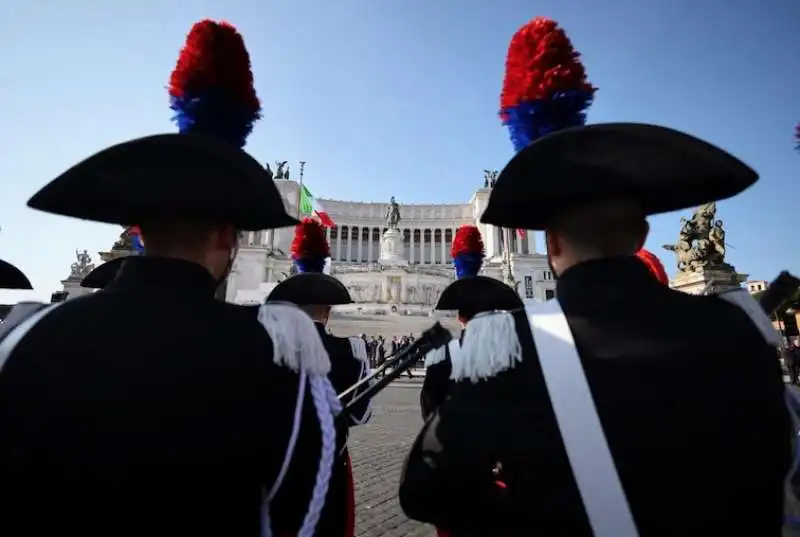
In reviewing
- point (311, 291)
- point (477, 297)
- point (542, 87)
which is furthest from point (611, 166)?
point (311, 291)

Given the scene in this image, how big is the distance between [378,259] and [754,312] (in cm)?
6495

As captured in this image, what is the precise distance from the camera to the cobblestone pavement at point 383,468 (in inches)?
168

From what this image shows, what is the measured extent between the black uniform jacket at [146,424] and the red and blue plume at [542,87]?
1574 mm

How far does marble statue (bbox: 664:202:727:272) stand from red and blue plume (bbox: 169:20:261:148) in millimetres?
18938

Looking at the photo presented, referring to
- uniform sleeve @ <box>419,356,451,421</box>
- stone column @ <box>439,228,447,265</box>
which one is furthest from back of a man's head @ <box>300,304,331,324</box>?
stone column @ <box>439,228,447,265</box>

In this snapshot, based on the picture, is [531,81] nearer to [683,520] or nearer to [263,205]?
[263,205]

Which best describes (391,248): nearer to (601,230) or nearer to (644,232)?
(644,232)

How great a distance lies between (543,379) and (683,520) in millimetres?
535

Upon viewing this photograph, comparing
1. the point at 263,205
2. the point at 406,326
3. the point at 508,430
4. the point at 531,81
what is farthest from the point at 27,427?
the point at 406,326

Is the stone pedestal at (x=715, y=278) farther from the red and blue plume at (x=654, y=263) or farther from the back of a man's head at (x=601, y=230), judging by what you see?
the back of a man's head at (x=601, y=230)

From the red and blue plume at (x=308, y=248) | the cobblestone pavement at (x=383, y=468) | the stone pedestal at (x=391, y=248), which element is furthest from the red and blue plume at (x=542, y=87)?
the stone pedestal at (x=391, y=248)

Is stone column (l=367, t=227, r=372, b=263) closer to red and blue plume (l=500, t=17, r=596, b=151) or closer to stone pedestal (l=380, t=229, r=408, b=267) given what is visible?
stone pedestal (l=380, t=229, r=408, b=267)

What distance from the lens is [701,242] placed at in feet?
55.1

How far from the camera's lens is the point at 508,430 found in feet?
4.35
